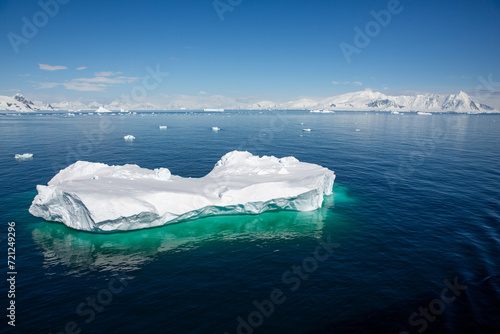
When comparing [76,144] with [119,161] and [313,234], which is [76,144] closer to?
[119,161]

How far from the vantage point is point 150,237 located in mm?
26109

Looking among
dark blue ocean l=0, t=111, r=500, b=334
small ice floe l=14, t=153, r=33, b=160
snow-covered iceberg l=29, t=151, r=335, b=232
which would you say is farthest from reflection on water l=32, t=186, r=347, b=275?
small ice floe l=14, t=153, r=33, b=160

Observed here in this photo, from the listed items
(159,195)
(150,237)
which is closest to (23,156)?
(159,195)

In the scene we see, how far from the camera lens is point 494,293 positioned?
18.5 meters

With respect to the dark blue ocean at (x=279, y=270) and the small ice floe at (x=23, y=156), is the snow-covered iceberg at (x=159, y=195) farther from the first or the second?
the small ice floe at (x=23, y=156)

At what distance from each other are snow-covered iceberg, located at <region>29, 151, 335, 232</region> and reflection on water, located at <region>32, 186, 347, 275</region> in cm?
92

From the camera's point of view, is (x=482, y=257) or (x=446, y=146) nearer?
(x=482, y=257)

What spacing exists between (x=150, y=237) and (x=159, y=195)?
433 centimetres

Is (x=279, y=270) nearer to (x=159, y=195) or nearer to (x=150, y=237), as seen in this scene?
(x=150, y=237)

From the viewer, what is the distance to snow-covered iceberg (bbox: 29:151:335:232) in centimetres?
2545

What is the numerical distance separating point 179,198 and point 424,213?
29.2 m

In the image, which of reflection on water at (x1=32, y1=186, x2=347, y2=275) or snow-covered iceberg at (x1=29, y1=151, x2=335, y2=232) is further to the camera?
snow-covered iceberg at (x1=29, y1=151, x2=335, y2=232)

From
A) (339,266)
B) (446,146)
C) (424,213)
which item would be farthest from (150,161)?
(446,146)

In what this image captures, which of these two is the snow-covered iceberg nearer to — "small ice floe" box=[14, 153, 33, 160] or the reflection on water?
the reflection on water
